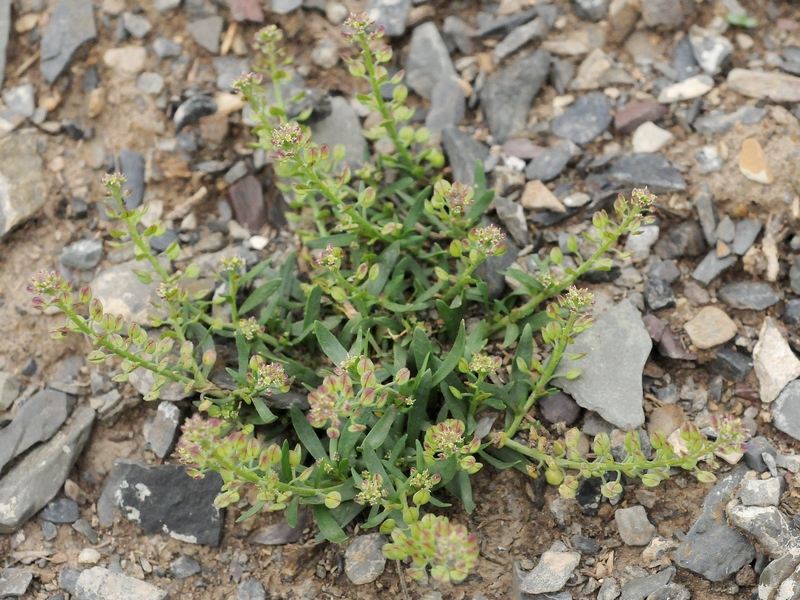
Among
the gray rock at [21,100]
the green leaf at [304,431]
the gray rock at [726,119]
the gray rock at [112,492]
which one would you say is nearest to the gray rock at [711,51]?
the gray rock at [726,119]

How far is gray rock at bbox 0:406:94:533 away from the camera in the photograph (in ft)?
13.8

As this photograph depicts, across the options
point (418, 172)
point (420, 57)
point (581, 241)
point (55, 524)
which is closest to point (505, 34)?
point (420, 57)

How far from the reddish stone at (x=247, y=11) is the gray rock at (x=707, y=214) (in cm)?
320

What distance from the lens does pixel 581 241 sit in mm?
4723

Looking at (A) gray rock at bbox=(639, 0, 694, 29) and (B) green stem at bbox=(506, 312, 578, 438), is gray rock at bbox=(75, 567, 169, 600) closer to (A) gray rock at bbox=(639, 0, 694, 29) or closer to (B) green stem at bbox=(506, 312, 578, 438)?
(B) green stem at bbox=(506, 312, 578, 438)

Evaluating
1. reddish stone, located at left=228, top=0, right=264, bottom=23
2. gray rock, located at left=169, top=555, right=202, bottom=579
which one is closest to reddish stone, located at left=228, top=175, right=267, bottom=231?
reddish stone, located at left=228, top=0, right=264, bottom=23

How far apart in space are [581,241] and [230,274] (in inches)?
82.3

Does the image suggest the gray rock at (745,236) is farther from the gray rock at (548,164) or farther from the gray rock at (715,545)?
the gray rock at (715,545)

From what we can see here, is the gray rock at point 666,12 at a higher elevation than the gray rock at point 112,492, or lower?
higher

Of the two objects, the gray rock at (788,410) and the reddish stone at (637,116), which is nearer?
the gray rock at (788,410)

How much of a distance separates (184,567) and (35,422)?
48.5 inches

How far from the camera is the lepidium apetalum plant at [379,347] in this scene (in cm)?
364

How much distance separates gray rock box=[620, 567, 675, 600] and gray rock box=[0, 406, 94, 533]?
3.05m

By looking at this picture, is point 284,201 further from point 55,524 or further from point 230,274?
point 55,524
